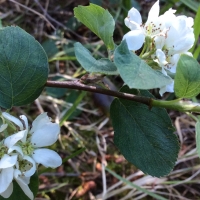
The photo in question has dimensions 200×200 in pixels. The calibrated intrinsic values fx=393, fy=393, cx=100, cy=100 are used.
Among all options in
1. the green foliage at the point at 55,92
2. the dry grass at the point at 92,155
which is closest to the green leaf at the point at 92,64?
the dry grass at the point at 92,155

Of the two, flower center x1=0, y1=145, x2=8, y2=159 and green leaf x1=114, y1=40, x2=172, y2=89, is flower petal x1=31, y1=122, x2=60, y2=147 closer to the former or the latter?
flower center x1=0, y1=145, x2=8, y2=159

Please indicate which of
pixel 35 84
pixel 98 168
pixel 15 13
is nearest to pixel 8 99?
pixel 35 84

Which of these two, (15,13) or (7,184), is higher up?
(7,184)

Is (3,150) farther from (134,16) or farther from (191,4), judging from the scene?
(191,4)

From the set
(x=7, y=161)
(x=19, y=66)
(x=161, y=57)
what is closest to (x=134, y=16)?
(x=161, y=57)

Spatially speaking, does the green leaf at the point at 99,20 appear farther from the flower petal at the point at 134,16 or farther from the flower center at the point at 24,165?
the flower center at the point at 24,165

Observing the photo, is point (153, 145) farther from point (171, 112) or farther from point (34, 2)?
point (34, 2)

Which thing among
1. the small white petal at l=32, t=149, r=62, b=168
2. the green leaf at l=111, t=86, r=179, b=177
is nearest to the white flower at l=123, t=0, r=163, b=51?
the green leaf at l=111, t=86, r=179, b=177
